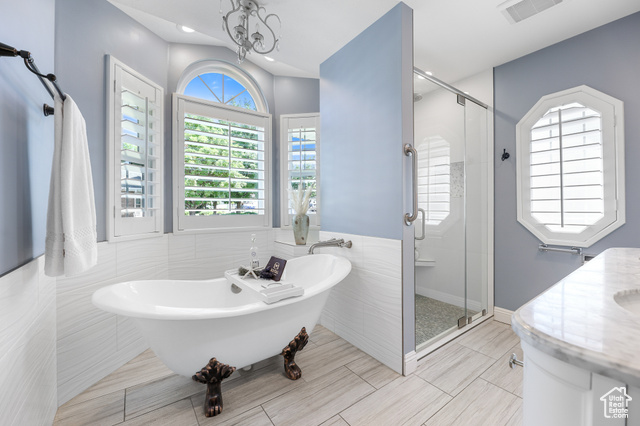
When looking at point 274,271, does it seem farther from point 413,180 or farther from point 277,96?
point 277,96

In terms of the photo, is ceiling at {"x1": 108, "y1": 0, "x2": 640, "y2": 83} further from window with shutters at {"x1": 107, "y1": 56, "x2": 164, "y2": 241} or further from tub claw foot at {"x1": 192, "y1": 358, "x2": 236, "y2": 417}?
tub claw foot at {"x1": 192, "y1": 358, "x2": 236, "y2": 417}

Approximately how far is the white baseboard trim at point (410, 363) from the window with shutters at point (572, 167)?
1609 mm

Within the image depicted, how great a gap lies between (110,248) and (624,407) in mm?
2458

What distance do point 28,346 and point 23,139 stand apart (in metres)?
0.86

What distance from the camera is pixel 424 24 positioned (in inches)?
80.2

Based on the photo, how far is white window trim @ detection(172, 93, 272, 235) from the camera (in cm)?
246

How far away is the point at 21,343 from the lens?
41.4 inches

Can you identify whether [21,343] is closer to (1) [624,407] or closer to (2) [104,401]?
(2) [104,401]

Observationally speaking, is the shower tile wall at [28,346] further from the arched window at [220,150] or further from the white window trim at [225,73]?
the white window trim at [225,73]

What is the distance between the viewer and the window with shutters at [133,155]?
1.89 metres

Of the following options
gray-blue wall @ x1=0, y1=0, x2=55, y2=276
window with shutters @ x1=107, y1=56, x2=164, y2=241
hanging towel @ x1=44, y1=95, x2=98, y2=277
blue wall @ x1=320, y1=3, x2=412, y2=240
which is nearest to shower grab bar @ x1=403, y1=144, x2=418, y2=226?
blue wall @ x1=320, y1=3, x2=412, y2=240

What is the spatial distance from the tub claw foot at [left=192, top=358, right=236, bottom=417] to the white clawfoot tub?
0.10 feet

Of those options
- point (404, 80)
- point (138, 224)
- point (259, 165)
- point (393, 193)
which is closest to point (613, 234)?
point (393, 193)

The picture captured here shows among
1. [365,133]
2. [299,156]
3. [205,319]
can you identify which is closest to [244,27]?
[365,133]
